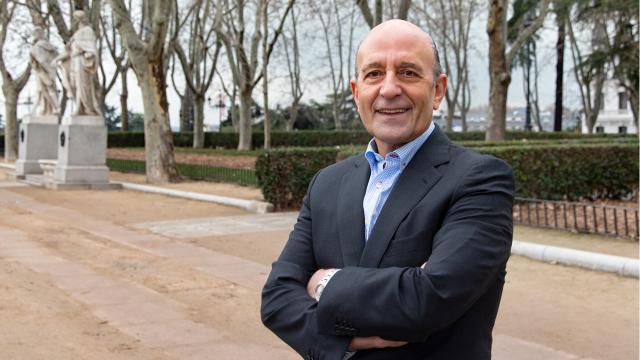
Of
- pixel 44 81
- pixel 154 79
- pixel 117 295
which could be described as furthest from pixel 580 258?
pixel 44 81

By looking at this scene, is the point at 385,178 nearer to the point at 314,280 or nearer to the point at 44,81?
the point at 314,280

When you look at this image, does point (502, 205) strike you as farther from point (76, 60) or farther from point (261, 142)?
point (261, 142)

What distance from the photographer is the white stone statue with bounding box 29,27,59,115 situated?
2308cm

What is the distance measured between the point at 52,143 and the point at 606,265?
19368mm

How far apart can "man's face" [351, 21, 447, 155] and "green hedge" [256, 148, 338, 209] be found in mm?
11350

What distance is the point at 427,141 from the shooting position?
208 cm

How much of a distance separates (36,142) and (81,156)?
4535 millimetres

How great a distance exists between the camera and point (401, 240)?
193cm

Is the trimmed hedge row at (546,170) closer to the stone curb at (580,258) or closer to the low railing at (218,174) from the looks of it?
the stone curb at (580,258)

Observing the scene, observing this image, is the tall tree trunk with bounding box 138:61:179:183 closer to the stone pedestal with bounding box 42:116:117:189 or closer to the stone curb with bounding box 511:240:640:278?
the stone pedestal with bounding box 42:116:117:189

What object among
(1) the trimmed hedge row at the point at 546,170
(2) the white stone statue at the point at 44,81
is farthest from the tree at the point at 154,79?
(1) the trimmed hedge row at the point at 546,170

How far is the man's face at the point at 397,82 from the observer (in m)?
2.00

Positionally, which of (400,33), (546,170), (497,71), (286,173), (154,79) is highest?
(497,71)

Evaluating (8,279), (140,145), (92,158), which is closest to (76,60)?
(92,158)
